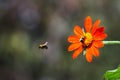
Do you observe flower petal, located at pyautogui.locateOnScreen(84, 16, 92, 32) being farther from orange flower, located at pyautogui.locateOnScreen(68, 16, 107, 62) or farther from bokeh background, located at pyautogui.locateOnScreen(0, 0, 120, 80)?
bokeh background, located at pyautogui.locateOnScreen(0, 0, 120, 80)

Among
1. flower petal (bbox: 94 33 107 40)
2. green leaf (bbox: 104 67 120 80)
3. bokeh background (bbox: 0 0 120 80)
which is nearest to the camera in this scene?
flower petal (bbox: 94 33 107 40)

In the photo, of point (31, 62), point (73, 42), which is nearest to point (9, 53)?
point (31, 62)

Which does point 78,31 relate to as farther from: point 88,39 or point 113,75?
point 113,75

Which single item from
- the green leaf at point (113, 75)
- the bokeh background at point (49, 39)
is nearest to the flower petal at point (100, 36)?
the green leaf at point (113, 75)

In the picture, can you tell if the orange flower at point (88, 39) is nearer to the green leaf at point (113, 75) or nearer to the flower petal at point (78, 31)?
the flower petal at point (78, 31)

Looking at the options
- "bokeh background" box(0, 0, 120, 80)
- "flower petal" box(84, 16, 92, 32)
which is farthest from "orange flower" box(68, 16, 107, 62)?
"bokeh background" box(0, 0, 120, 80)

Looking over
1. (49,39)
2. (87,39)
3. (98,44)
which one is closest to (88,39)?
(87,39)
